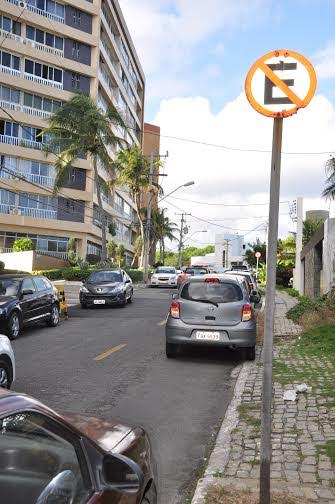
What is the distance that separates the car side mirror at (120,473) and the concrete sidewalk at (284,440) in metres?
1.64

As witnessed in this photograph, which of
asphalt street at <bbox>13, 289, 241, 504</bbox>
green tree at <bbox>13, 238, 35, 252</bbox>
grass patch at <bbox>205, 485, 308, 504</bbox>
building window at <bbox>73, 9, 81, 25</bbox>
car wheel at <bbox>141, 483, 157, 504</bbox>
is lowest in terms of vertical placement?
asphalt street at <bbox>13, 289, 241, 504</bbox>

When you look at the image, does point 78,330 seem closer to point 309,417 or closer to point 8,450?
point 309,417

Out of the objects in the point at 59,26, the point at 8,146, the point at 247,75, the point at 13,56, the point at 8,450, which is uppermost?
the point at 59,26

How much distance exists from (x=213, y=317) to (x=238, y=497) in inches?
239

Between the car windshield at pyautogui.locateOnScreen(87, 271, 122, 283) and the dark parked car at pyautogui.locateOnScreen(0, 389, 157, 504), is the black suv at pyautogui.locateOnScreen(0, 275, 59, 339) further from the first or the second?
the dark parked car at pyautogui.locateOnScreen(0, 389, 157, 504)

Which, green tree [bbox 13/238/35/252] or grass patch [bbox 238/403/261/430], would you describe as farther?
green tree [bbox 13/238/35/252]

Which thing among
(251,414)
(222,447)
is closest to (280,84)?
(222,447)

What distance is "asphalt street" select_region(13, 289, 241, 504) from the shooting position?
229 inches

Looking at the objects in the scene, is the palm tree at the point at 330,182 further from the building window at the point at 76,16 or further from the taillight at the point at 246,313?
the building window at the point at 76,16

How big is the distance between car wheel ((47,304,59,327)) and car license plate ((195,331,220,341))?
21.3 ft

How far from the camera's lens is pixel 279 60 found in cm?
401

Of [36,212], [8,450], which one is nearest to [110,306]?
[8,450]

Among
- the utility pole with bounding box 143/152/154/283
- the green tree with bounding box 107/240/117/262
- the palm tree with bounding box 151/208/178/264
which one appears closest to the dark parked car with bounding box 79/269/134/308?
the utility pole with bounding box 143/152/154/283

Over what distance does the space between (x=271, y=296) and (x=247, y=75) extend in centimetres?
158
